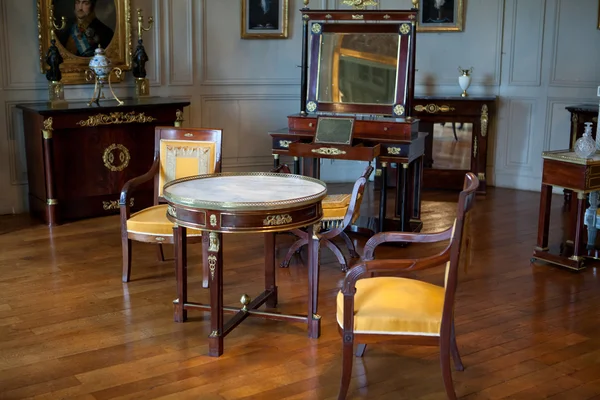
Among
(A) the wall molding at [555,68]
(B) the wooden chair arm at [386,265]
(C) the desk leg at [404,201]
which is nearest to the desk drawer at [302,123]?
(C) the desk leg at [404,201]

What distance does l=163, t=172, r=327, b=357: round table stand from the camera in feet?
11.0

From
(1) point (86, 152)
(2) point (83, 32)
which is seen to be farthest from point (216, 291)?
(2) point (83, 32)

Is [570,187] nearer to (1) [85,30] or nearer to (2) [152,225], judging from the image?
(2) [152,225]

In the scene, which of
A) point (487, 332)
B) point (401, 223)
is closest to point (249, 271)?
point (401, 223)

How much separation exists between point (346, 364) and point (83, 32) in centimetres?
482

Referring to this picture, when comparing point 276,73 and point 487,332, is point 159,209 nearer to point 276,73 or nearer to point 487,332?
point 487,332

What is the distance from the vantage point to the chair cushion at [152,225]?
177 inches

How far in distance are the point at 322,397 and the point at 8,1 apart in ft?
16.0

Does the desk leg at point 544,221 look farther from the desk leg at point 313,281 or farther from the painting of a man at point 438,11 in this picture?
the painting of a man at point 438,11

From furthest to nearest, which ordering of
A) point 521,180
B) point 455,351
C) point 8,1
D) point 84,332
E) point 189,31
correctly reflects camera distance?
point 521,180 < point 189,31 < point 8,1 < point 84,332 < point 455,351

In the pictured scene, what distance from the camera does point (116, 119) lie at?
635 cm

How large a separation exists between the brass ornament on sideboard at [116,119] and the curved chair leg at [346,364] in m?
3.95

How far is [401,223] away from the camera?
5.65 meters

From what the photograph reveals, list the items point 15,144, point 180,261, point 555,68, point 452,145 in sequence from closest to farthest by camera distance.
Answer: point 180,261 → point 15,144 → point 555,68 → point 452,145
